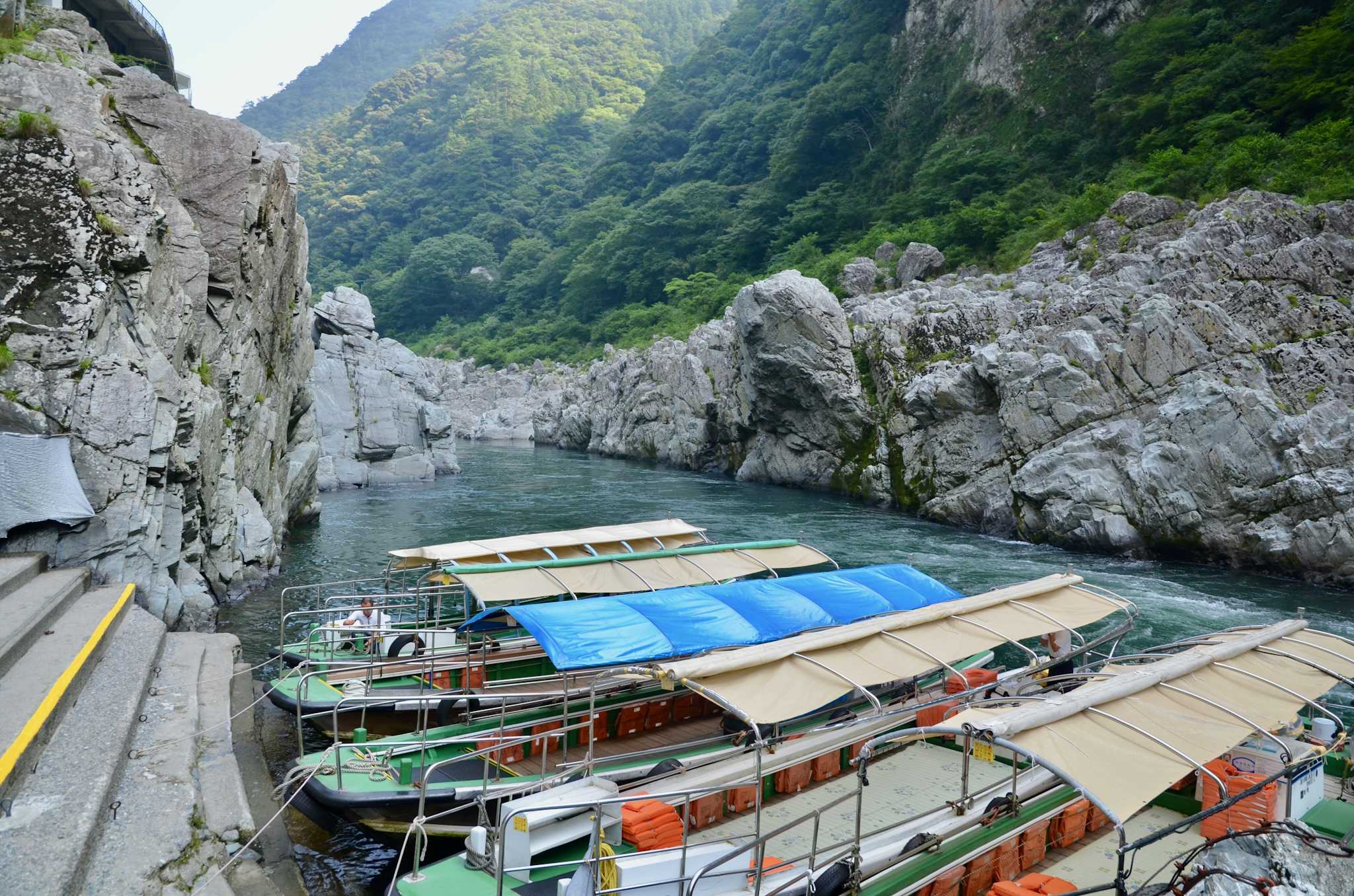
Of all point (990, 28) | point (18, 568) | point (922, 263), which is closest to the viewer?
point (18, 568)

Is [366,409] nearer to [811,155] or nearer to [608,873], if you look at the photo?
[608,873]

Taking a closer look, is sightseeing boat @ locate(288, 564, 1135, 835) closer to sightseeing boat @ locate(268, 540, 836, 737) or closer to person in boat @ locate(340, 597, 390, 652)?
sightseeing boat @ locate(268, 540, 836, 737)

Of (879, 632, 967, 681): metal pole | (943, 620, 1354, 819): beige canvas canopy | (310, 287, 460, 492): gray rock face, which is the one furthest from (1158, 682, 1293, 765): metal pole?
(310, 287, 460, 492): gray rock face

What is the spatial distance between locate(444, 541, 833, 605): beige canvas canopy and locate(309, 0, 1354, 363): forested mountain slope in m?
28.1

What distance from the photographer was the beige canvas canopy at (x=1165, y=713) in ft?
26.7

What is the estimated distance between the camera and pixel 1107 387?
99.7 feet

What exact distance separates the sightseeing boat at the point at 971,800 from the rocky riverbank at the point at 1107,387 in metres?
16.3

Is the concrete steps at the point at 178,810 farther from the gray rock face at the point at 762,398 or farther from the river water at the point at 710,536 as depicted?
the gray rock face at the point at 762,398

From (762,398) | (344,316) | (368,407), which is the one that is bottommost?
(368,407)

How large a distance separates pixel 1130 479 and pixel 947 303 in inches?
613

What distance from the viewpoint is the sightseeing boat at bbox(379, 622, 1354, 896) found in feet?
27.5

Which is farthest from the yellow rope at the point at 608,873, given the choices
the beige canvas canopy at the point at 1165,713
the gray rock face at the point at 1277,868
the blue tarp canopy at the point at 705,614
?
the gray rock face at the point at 1277,868

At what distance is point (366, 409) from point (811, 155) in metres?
49.5

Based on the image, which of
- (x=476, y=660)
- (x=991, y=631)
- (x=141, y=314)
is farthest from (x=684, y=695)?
(x=141, y=314)
